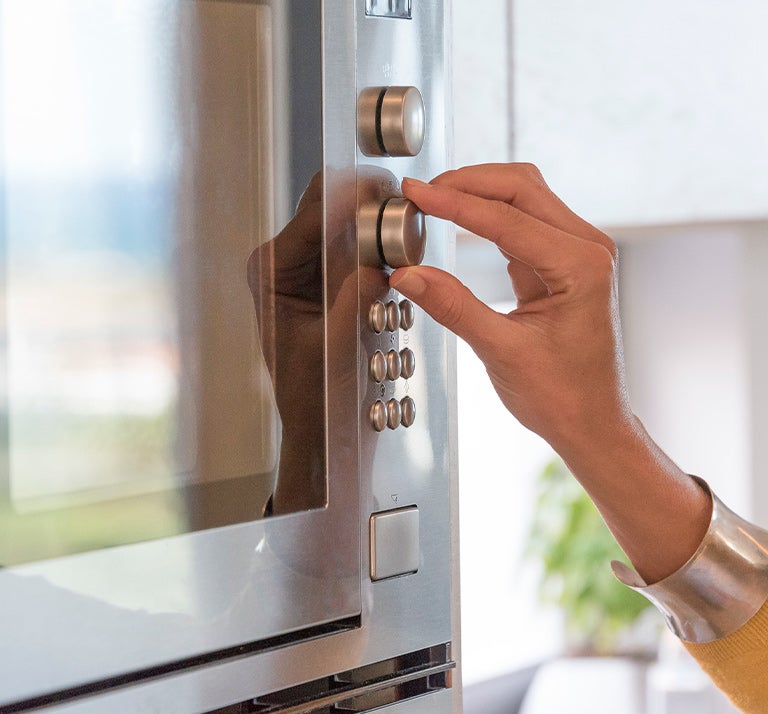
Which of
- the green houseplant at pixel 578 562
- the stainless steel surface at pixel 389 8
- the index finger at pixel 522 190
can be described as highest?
the stainless steel surface at pixel 389 8

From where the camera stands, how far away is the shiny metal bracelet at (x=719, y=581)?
640 mm

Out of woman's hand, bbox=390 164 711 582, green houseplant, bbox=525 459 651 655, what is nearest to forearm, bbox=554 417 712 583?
woman's hand, bbox=390 164 711 582

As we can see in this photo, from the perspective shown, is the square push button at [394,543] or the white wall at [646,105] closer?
the square push button at [394,543]

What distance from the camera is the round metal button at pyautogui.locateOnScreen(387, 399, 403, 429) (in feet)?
1.61

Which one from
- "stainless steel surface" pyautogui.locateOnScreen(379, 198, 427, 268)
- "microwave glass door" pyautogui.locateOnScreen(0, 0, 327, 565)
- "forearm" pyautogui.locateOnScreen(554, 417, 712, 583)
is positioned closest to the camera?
"microwave glass door" pyautogui.locateOnScreen(0, 0, 327, 565)

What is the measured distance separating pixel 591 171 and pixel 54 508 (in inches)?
44.7

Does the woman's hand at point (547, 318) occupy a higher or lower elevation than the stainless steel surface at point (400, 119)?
lower

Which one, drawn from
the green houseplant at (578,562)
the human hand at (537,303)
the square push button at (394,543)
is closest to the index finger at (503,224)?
the human hand at (537,303)

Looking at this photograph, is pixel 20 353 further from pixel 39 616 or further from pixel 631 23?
pixel 631 23

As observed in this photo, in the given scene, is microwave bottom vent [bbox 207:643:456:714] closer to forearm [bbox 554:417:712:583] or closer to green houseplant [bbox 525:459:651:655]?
forearm [bbox 554:417:712:583]

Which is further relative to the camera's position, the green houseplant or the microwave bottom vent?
the green houseplant

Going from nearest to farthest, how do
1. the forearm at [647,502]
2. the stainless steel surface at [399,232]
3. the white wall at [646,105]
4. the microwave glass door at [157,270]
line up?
the microwave glass door at [157,270]
the stainless steel surface at [399,232]
the forearm at [647,502]
the white wall at [646,105]

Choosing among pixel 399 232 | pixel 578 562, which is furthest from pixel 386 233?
pixel 578 562

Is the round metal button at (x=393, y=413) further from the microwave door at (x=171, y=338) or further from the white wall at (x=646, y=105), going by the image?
the white wall at (x=646, y=105)
